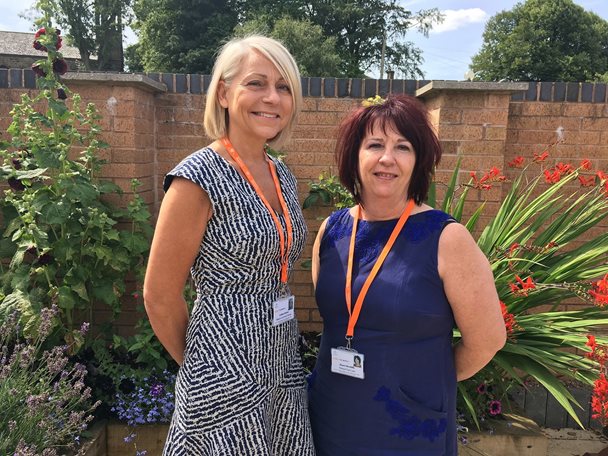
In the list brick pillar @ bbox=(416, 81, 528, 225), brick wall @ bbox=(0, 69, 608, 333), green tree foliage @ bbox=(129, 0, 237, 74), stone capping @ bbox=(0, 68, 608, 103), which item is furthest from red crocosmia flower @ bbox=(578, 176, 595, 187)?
green tree foliage @ bbox=(129, 0, 237, 74)

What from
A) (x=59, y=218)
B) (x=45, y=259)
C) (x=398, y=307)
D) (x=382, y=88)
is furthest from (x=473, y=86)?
(x=45, y=259)

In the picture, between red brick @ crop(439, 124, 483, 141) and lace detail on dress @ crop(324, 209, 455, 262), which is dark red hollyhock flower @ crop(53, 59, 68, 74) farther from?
red brick @ crop(439, 124, 483, 141)

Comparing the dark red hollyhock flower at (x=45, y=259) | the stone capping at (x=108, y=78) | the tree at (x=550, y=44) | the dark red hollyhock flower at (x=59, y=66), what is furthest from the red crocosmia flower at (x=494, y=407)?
the tree at (x=550, y=44)

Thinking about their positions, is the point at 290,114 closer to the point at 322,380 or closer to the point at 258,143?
the point at 258,143

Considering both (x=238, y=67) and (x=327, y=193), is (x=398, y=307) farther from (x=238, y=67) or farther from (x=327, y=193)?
(x=327, y=193)

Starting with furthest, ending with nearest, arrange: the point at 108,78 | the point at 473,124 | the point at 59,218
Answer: the point at 473,124 → the point at 108,78 → the point at 59,218

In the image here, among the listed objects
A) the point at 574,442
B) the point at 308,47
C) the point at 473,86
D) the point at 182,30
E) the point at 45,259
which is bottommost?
the point at 574,442

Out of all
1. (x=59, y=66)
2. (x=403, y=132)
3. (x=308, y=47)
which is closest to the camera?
(x=403, y=132)

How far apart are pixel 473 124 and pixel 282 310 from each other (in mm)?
2438

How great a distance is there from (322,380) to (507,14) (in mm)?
47727

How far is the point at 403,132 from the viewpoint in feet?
4.77

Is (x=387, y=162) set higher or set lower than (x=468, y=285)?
higher

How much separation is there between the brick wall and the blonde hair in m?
1.95

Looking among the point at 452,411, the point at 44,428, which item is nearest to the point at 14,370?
the point at 44,428
